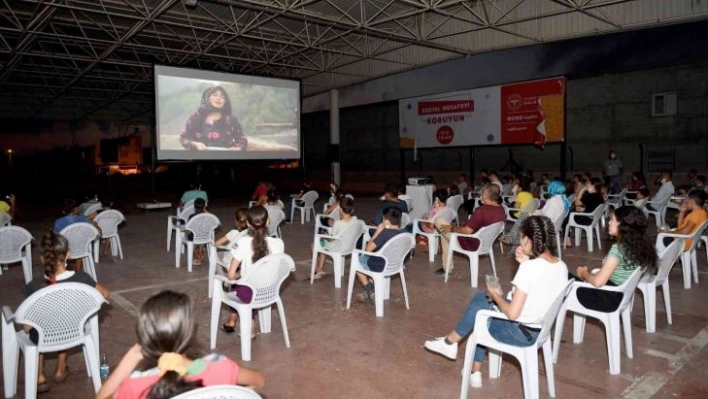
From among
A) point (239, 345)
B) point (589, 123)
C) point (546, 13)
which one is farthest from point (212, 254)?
point (589, 123)

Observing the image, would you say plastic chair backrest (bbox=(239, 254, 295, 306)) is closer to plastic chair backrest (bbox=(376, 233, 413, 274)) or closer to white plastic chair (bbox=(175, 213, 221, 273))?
plastic chair backrest (bbox=(376, 233, 413, 274))

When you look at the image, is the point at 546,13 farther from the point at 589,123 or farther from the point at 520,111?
the point at 589,123

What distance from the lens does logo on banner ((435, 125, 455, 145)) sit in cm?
1574

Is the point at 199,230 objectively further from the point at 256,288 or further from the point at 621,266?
the point at 621,266

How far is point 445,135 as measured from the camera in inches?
627

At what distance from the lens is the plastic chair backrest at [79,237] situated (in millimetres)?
5453

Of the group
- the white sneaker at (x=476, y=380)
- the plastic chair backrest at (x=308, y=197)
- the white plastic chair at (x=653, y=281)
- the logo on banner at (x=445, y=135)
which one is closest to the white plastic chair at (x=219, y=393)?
the white sneaker at (x=476, y=380)

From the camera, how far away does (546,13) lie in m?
11.8

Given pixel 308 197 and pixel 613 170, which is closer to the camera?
pixel 308 197

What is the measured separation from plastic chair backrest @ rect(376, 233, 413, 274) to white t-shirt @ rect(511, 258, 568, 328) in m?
1.83

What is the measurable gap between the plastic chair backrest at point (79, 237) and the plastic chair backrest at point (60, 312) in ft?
9.61

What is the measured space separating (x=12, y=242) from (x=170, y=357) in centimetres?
510

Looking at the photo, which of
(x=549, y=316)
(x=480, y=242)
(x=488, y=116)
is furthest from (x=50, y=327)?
(x=488, y=116)

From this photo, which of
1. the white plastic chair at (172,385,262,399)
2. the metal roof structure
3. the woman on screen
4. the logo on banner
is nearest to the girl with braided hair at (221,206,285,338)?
the white plastic chair at (172,385,262,399)
